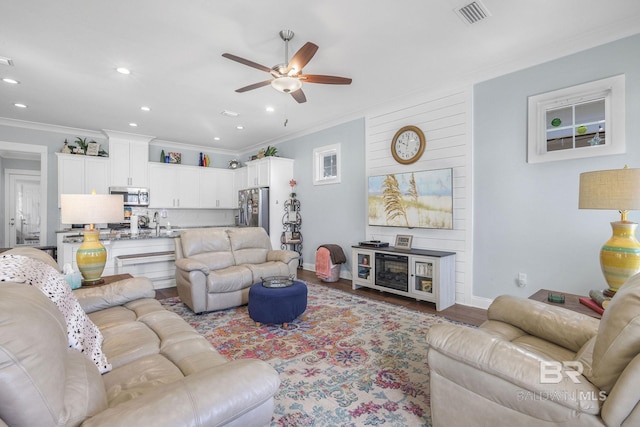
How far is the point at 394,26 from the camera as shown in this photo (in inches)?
106

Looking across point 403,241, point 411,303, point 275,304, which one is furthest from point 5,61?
point 411,303

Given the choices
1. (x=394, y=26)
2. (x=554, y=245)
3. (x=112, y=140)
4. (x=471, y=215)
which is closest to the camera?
(x=394, y=26)

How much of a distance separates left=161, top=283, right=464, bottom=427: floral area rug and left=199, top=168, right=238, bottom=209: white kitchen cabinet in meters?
3.92

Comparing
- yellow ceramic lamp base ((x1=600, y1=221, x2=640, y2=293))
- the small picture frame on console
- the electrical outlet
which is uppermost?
yellow ceramic lamp base ((x1=600, y1=221, x2=640, y2=293))

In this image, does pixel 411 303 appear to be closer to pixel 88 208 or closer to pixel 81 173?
pixel 88 208

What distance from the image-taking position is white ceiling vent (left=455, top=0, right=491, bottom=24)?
2.40m

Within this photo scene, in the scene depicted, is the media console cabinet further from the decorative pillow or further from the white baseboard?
the decorative pillow

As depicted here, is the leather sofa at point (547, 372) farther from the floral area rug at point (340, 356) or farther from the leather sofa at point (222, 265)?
the leather sofa at point (222, 265)

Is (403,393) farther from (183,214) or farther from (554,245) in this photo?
(183,214)

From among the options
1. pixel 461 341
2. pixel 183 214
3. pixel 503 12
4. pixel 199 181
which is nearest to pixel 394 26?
pixel 503 12

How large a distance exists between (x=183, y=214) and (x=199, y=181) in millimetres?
923

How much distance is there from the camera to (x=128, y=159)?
6262 millimetres

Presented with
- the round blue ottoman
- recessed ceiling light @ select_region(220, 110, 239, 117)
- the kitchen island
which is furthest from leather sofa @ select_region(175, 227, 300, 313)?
recessed ceiling light @ select_region(220, 110, 239, 117)

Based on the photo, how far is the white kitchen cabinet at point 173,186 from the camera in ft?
21.7
